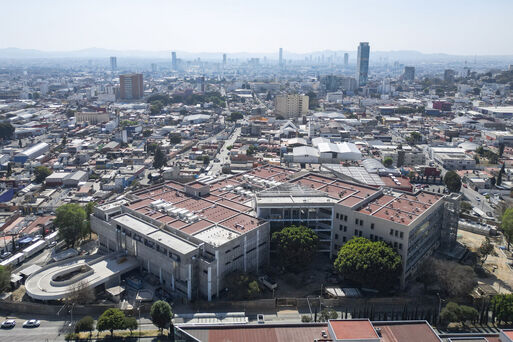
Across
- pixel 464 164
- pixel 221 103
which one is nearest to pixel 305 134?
pixel 464 164

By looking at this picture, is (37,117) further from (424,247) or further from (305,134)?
(424,247)

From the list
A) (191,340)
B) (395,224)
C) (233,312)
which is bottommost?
(233,312)

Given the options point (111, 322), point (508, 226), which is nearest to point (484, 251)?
point (508, 226)

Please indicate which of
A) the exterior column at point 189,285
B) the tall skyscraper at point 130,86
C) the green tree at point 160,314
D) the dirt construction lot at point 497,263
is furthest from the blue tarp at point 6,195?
the tall skyscraper at point 130,86

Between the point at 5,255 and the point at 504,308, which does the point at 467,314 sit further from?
Result: the point at 5,255

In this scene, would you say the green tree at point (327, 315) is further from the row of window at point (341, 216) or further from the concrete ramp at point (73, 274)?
the concrete ramp at point (73, 274)

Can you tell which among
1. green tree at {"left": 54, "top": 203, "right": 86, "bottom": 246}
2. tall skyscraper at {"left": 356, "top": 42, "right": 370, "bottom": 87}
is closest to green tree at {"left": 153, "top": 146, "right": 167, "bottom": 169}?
green tree at {"left": 54, "top": 203, "right": 86, "bottom": 246}
